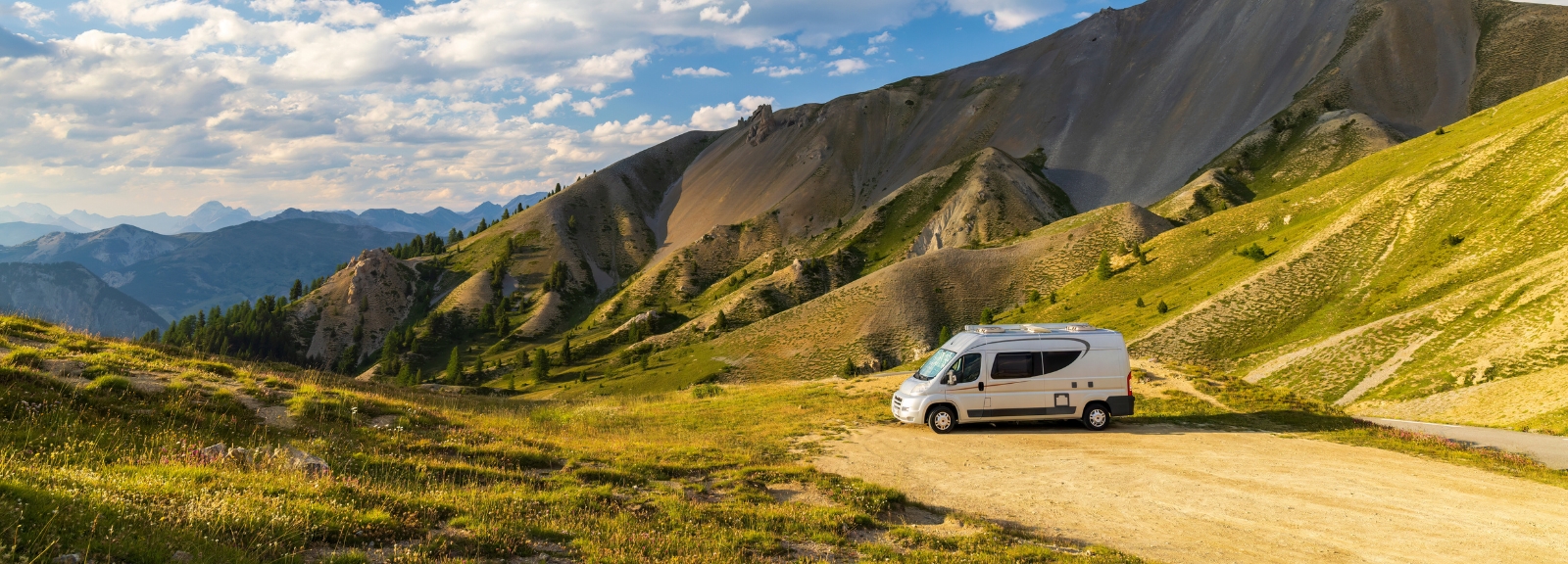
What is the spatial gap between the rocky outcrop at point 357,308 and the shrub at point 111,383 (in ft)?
595

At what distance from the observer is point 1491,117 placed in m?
73.6

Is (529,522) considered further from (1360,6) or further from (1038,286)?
(1360,6)

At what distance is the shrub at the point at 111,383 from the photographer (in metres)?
15.2

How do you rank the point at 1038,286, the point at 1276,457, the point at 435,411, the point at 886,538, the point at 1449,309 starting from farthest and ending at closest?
1. the point at 1038,286
2. the point at 1449,309
3. the point at 435,411
4. the point at 1276,457
5. the point at 886,538

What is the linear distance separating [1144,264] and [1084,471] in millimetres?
68467

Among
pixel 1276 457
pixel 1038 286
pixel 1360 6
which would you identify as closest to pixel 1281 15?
pixel 1360 6

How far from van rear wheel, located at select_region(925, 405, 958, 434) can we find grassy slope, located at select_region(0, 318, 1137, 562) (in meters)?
5.98

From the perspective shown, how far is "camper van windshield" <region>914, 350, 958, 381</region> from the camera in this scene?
78.6 ft

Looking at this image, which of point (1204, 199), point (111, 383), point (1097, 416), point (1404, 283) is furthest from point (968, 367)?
point (1204, 199)

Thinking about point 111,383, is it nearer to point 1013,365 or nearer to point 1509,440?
point 1013,365

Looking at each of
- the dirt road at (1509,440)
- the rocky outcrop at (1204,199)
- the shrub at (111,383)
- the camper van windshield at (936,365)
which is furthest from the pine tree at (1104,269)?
the shrub at (111,383)

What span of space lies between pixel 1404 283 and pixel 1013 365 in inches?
1598

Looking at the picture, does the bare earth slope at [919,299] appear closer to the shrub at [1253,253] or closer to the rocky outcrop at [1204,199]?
the rocky outcrop at [1204,199]

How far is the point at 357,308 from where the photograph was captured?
603ft
